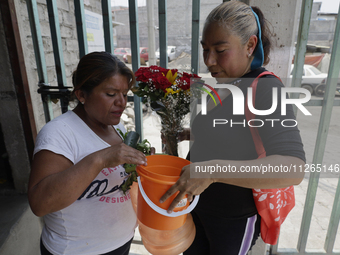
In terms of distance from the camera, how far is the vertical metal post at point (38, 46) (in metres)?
1.81

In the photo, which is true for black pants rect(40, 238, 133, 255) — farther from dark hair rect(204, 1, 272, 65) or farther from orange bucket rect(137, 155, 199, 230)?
dark hair rect(204, 1, 272, 65)

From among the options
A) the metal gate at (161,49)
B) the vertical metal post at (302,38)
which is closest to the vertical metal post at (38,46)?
the metal gate at (161,49)

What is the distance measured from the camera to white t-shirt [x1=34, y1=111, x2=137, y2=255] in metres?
1.22

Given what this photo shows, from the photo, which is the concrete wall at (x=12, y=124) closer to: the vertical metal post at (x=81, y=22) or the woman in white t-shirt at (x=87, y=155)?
the vertical metal post at (x=81, y=22)

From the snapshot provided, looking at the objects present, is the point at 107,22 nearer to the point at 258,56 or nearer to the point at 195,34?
the point at 195,34

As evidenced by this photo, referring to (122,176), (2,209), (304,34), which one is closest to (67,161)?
(122,176)

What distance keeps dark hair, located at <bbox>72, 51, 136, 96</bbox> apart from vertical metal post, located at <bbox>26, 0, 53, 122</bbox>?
0.83m

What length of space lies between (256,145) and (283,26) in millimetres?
1147

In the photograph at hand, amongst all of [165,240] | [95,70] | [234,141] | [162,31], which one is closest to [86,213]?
[165,240]

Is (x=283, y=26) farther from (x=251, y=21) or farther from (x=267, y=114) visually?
(x=267, y=114)

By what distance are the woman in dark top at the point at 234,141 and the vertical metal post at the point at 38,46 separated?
1.43 metres

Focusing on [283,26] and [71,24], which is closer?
[283,26]

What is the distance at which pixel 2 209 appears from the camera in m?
1.99

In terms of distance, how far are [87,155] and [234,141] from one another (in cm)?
74
